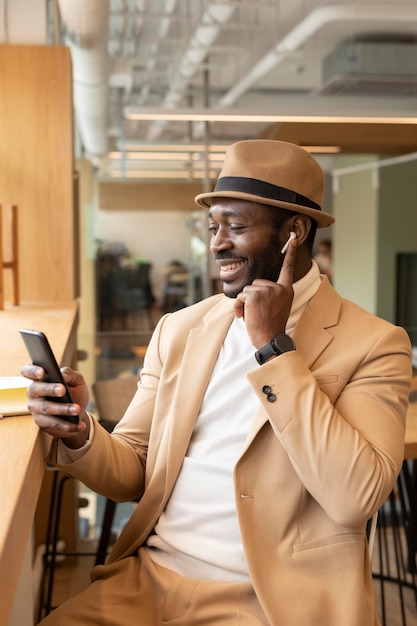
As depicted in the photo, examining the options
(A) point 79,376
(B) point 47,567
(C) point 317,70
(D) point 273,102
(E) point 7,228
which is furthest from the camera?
(D) point 273,102

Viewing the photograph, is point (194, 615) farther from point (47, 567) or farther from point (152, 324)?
point (152, 324)

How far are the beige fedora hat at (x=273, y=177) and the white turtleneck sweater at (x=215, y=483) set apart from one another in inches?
7.2

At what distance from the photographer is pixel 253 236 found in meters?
1.73

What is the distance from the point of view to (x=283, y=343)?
1614mm

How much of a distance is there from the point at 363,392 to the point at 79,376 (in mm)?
562

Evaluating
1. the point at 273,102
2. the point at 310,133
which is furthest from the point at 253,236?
the point at 273,102

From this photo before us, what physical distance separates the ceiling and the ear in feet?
9.59

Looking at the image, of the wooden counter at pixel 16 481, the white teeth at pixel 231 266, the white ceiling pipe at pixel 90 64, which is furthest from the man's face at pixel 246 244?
the white ceiling pipe at pixel 90 64

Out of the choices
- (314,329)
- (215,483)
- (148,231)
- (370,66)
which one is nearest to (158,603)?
(215,483)

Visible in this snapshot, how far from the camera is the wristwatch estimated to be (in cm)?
160

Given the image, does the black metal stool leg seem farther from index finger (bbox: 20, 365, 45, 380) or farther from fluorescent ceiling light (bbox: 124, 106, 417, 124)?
fluorescent ceiling light (bbox: 124, 106, 417, 124)

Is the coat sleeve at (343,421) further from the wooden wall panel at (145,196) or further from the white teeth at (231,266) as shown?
the wooden wall panel at (145,196)

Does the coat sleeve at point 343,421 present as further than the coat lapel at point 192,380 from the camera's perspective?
No

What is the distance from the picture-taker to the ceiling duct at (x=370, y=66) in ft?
27.3
